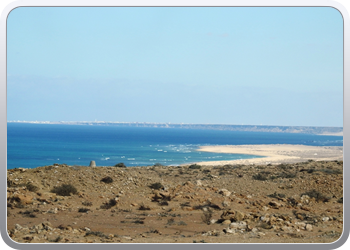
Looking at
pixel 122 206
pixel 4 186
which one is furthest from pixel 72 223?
pixel 4 186

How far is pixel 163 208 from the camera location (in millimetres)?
12805

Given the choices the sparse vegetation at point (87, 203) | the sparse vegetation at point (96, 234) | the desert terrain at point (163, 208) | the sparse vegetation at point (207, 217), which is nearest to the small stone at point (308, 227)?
the desert terrain at point (163, 208)

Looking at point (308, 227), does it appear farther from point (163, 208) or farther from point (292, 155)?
point (292, 155)

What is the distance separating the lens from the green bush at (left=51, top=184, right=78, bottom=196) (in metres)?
13.8

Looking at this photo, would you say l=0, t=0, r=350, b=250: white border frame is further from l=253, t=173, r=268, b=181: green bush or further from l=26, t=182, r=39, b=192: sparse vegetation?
l=253, t=173, r=268, b=181: green bush

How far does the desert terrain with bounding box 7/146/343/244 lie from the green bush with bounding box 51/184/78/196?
36 millimetres

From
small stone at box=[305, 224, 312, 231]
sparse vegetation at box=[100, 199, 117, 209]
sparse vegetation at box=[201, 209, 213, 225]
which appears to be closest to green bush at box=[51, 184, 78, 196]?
sparse vegetation at box=[100, 199, 117, 209]

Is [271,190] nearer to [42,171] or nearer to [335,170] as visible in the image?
[335,170]


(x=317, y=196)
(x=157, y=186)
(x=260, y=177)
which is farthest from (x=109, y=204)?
(x=260, y=177)

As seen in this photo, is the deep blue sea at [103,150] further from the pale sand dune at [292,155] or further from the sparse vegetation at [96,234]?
the pale sand dune at [292,155]

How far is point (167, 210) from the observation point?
12.6 m

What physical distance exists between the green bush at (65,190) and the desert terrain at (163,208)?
0.12ft

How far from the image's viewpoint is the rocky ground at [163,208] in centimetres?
906
